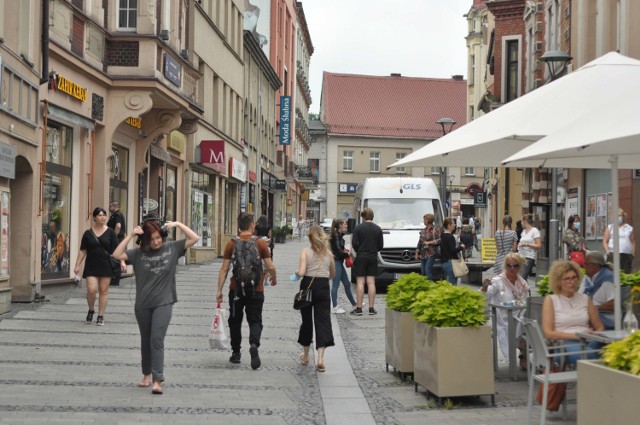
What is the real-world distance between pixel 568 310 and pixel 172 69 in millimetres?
16653

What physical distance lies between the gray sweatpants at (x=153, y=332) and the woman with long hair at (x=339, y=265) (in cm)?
859

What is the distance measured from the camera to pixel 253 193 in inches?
2088

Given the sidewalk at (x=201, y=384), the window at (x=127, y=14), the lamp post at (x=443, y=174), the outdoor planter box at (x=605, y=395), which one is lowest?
the sidewalk at (x=201, y=384)

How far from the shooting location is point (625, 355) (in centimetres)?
586

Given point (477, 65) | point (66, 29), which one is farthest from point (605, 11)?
point (477, 65)

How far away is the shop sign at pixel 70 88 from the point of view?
19281 millimetres

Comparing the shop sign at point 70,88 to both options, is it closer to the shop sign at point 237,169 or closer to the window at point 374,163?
the shop sign at point 237,169

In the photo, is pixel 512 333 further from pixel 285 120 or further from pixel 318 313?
pixel 285 120

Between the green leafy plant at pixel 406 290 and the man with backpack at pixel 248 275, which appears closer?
the green leafy plant at pixel 406 290

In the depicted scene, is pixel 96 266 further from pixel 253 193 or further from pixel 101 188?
pixel 253 193

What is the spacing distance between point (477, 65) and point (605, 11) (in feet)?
167

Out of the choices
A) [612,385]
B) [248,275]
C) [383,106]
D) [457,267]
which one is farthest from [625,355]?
[383,106]

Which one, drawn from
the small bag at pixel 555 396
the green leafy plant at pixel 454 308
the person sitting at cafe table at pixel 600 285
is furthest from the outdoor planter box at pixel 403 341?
the small bag at pixel 555 396

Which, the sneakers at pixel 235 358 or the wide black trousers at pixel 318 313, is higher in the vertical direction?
the wide black trousers at pixel 318 313
